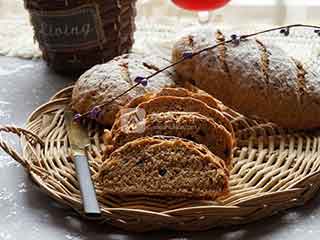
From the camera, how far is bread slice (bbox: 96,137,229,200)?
934 millimetres

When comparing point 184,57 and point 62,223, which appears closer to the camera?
point 62,223

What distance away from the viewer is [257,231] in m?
0.93

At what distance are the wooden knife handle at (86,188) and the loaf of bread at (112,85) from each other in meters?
0.14

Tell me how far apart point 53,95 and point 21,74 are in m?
0.14

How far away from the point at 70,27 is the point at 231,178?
476mm

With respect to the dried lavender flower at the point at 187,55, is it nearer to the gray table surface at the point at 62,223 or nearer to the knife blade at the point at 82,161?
the knife blade at the point at 82,161

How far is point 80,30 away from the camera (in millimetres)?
1337

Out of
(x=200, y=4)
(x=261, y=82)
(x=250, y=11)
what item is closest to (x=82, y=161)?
(x=261, y=82)

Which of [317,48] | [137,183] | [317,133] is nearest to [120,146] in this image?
[137,183]

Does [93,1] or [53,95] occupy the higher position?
[93,1]

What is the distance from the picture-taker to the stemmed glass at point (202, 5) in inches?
60.1

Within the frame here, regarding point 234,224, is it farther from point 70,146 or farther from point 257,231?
point 70,146

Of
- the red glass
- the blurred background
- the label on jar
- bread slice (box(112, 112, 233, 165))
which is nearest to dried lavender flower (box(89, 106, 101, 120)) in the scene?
bread slice (box(112, 112, 233, 165))

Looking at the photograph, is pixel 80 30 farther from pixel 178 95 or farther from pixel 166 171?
pixel 166 171
